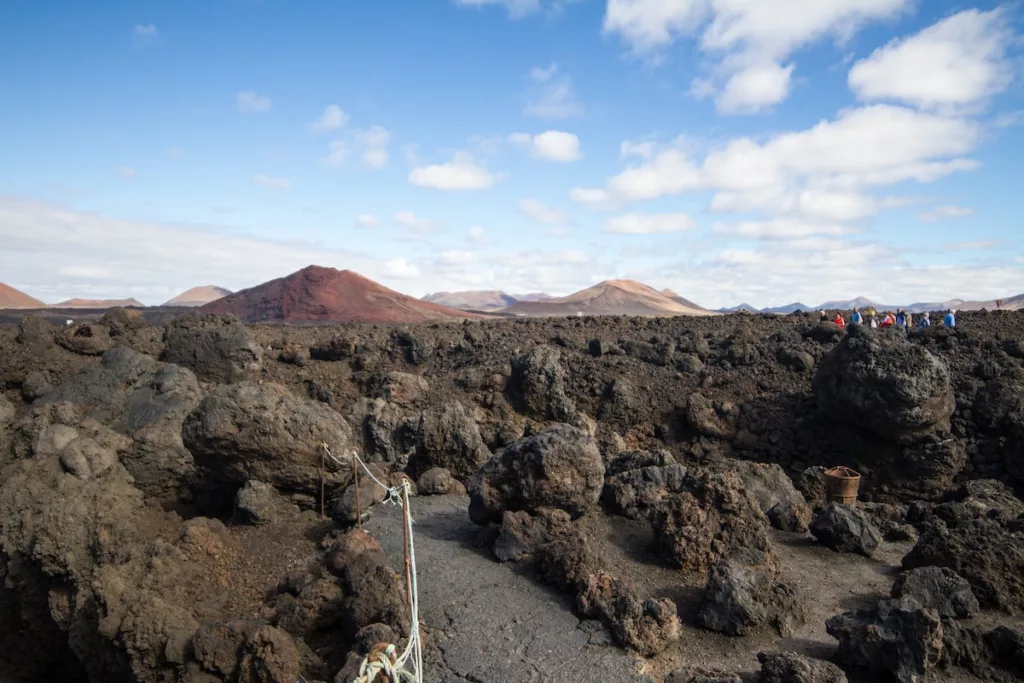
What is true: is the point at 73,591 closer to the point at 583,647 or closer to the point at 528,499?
the point at 528,499

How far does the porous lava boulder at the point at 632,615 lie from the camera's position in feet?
20.9

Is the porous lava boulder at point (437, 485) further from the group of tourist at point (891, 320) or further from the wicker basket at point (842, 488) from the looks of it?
the group of tourist at point (891, 320)

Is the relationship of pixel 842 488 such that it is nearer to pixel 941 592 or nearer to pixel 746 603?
pixel 941 592

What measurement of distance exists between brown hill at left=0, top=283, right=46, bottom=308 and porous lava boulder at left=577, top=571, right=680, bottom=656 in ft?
311

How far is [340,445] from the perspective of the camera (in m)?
10.3

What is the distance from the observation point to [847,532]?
8.91 metres

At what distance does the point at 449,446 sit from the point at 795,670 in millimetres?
7565

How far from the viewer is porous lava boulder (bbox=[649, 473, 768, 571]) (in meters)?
8.13

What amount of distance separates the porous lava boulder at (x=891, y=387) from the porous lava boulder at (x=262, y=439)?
11.5 m

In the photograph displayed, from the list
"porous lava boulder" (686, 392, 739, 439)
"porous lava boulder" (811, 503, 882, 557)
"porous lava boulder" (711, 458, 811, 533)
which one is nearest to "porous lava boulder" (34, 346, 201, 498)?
"porous lava boulder" (711, 458, 811, 533)

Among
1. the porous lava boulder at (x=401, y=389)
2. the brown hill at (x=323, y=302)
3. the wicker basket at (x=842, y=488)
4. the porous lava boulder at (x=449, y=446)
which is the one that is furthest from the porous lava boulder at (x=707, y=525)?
the brown hill at (x=323, y=302)

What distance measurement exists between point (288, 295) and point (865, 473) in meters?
52.5

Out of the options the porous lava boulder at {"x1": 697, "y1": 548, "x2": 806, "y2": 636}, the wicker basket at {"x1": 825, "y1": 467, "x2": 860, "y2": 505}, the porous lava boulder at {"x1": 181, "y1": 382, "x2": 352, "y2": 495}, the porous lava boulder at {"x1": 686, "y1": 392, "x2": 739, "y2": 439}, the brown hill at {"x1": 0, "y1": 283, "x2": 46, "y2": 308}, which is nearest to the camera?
the porous lava boulder at {"x1": 697, "y1": 548, "x2": 806, "y2": 636}

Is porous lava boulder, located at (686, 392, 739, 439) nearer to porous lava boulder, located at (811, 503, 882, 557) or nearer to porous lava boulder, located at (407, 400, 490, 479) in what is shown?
porous lava boulder, located at (407, 400, 490, 479)
